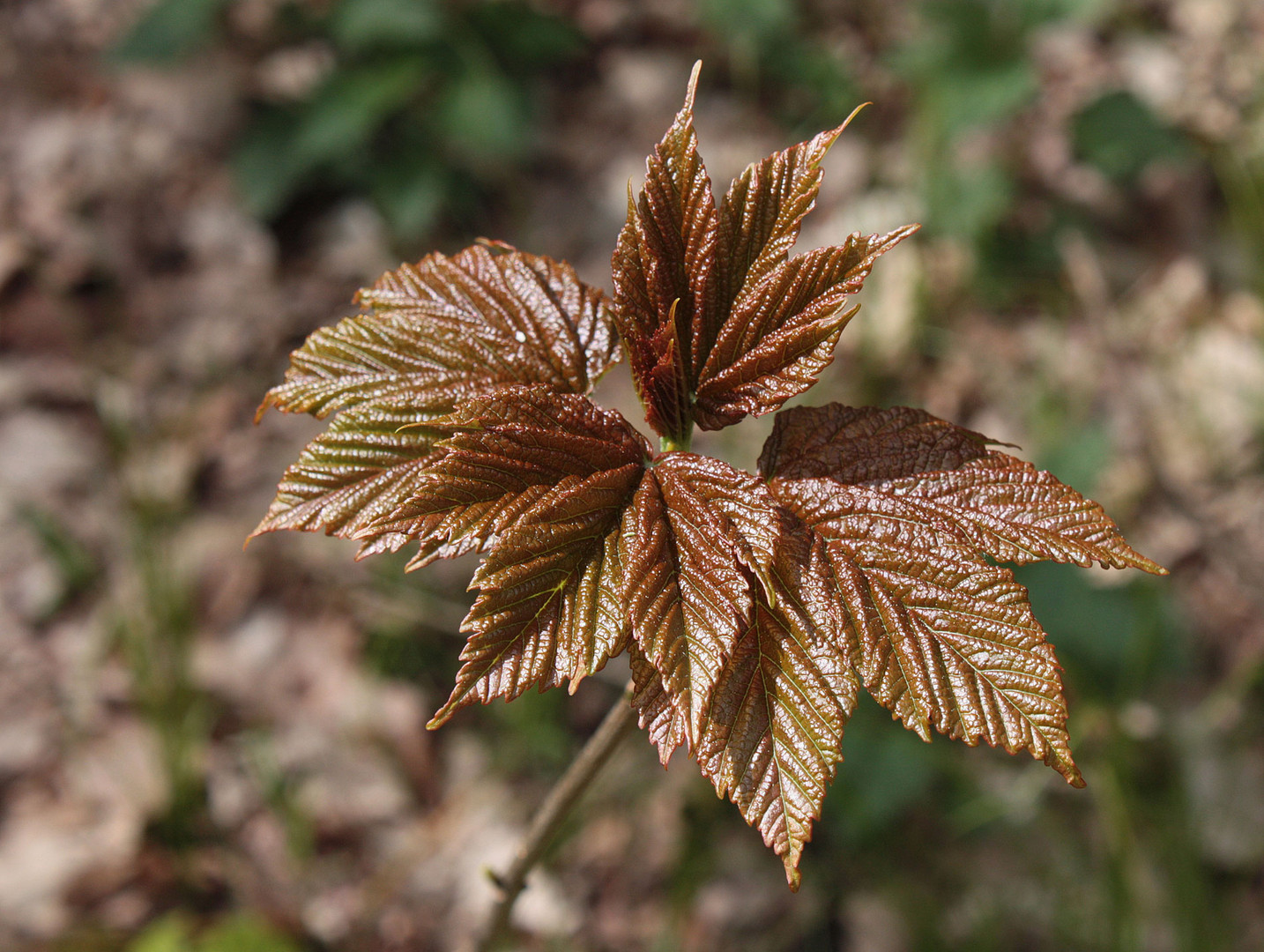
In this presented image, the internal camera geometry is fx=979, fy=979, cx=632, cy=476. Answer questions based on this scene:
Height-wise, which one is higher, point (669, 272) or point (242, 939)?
point (669, 272)

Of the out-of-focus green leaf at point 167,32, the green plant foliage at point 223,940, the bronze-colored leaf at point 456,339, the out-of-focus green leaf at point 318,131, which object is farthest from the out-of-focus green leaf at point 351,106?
the bronze-colored leaf at point 456,339

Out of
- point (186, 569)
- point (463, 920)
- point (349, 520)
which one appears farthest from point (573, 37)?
point (349, 520)

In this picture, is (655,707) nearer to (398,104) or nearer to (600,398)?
(600,398)

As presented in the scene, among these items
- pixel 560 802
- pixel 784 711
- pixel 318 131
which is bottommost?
pixel 560 802

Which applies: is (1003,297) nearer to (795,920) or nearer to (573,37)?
(573,37)

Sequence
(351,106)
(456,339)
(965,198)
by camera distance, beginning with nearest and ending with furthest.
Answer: (456,339), (965,198), (351,106)

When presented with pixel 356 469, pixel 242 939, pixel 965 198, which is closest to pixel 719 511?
pixel 356 469
